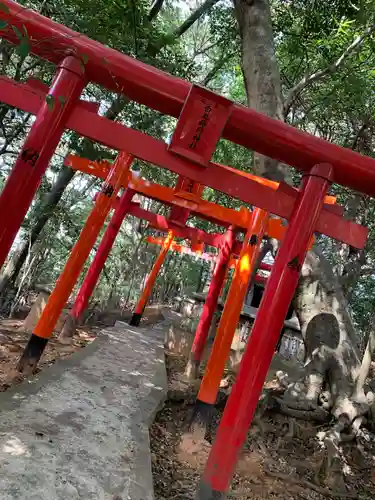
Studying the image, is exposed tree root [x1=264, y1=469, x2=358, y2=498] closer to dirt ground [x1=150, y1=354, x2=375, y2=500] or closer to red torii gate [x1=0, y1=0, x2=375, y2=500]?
dirt ground [x1=150, y1=354, x2=375, y2=500]

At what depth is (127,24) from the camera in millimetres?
6008

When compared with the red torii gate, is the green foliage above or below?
above

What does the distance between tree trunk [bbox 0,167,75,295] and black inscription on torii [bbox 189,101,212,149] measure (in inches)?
222

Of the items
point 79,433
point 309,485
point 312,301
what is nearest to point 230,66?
point 312,301

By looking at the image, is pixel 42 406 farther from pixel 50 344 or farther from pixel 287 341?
pixel 287 341

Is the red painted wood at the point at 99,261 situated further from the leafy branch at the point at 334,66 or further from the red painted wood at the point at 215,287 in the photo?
the leafy branch at the point at 334,66

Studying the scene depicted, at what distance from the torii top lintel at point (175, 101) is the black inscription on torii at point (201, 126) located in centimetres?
20

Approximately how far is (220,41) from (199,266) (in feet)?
46.9

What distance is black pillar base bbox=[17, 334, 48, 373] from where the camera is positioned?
5.43 meters

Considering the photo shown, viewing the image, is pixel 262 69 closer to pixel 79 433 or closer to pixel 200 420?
pixel 200 420

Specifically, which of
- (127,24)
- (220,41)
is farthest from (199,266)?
(127,24)

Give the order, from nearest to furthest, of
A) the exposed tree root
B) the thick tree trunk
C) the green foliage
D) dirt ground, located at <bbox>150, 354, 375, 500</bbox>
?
dirt ground, located at <bbox>150, 354, 375, 500</bbox> → the exposed tree root → the green foliage → the thick tree trunk

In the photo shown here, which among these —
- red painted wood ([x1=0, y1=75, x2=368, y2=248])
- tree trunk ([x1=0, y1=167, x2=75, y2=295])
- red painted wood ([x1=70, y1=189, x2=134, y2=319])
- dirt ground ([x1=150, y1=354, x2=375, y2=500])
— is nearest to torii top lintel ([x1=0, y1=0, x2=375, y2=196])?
red painted wood ([x1=0, y1=75, x2=368, y2=248])

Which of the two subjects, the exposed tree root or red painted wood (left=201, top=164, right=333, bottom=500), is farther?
the exposed tree root
